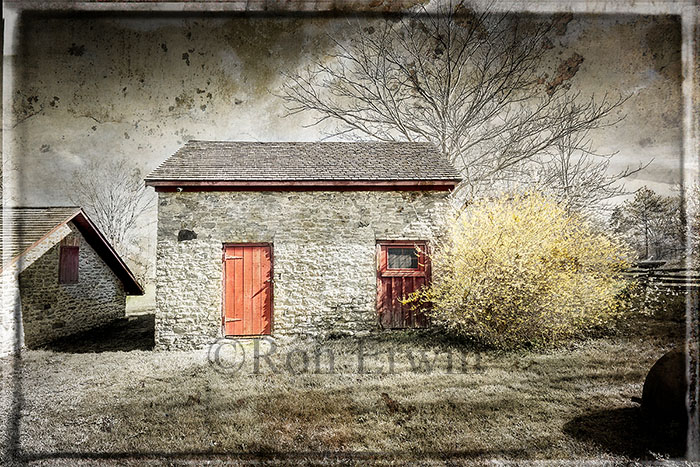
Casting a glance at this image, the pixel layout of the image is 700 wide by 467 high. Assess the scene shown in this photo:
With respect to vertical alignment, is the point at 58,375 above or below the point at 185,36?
below

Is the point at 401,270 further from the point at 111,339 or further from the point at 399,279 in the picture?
the point at 111,339

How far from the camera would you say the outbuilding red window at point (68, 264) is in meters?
8.79

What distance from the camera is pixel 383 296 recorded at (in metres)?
7.33

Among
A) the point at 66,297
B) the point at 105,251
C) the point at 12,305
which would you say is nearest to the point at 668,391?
the point at 12,305

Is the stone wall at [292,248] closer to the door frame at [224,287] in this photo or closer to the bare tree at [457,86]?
the door frame at [224,287]

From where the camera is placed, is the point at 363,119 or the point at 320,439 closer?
the point at 320,439

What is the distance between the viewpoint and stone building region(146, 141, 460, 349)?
7.00 m

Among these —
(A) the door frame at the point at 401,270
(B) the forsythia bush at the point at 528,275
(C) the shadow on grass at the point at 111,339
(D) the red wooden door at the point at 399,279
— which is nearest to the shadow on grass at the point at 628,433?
(B) the forsythia bush at the point at 528,275

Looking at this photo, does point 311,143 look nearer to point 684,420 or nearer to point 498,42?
point 498,42

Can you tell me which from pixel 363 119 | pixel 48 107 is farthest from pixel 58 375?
pixel 363 119

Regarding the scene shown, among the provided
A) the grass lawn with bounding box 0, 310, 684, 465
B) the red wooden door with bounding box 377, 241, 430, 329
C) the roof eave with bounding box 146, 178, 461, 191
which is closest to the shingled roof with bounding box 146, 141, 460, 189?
the roof eave with bounding box 146, 178, 461, 191

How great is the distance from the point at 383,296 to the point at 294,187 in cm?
304

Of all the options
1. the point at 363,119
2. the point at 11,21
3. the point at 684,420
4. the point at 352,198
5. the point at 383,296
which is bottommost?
the point at 684,420

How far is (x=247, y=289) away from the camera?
721 cm
